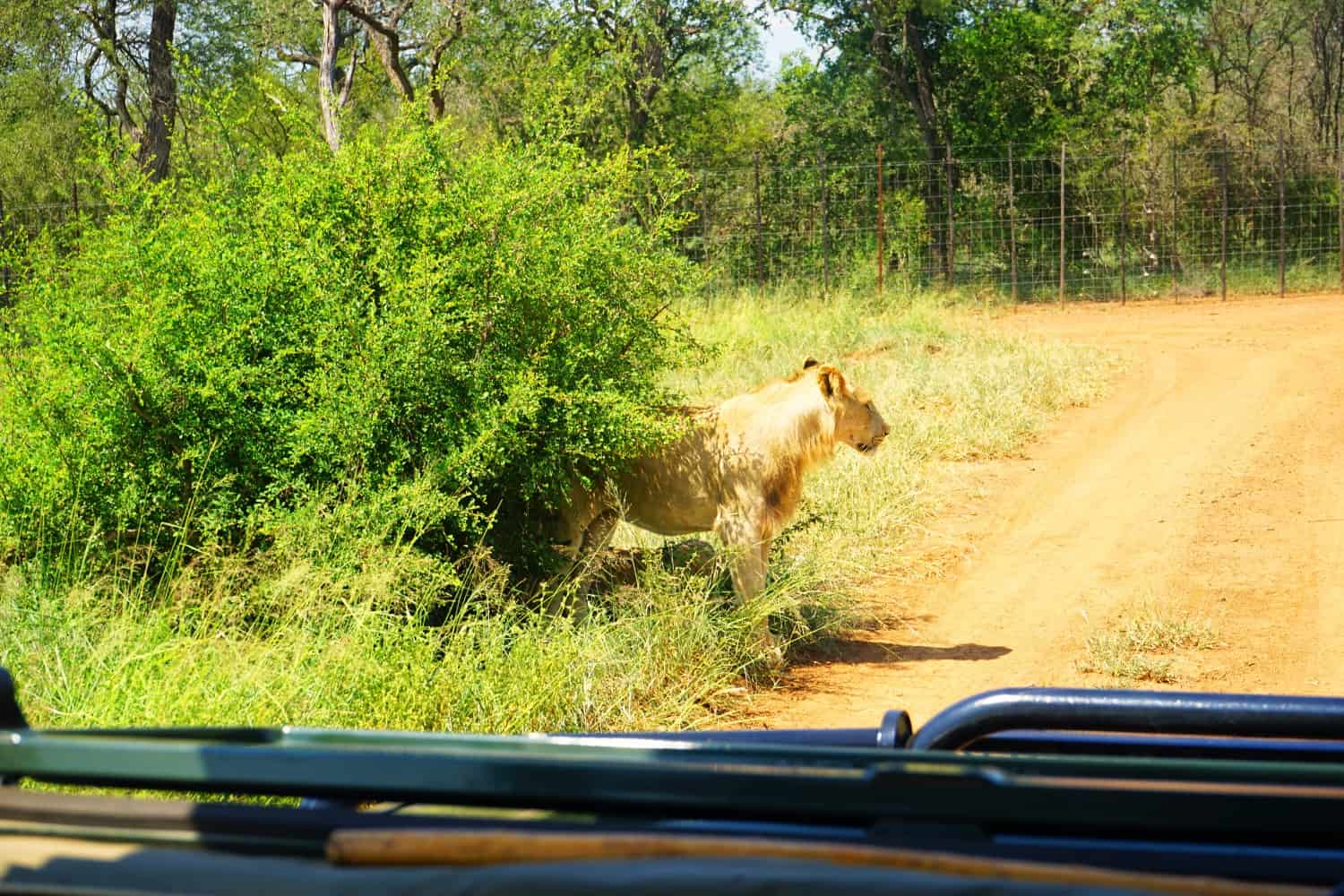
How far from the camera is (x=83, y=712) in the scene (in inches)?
190

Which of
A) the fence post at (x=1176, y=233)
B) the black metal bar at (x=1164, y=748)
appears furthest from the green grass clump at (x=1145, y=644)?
the fence post at (x=1176, y=233)

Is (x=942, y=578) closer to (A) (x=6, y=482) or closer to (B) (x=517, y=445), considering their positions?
(B) (x=517, y=445)

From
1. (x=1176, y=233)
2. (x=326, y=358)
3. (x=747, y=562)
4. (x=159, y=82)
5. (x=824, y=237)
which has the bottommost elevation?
(x=747, y=562)

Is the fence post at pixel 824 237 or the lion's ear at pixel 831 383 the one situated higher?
the fence post at pixel 824 237

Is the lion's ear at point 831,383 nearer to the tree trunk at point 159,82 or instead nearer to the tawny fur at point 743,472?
the tawny fur at point 743,472

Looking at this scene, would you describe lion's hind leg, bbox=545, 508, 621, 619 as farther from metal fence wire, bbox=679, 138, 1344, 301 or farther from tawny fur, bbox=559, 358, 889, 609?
metal fence wire, bbox=679, 138, 1344, 301

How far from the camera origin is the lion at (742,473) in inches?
299

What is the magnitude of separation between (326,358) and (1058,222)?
21497mm

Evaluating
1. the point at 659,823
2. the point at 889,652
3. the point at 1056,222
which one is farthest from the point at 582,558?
the point at 1056,222

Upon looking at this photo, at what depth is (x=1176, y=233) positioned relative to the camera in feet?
83.0

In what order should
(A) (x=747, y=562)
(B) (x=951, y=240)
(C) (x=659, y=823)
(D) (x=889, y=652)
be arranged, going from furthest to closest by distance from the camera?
(B) (x=951, y=240), (D) (x=889, y=652), (A) (x=747, y=562), (C) (x=659, y=823)

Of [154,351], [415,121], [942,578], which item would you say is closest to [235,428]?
[154,351]

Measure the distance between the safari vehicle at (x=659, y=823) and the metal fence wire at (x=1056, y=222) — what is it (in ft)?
73.7

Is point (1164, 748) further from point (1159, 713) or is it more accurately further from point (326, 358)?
point (326, 358)
